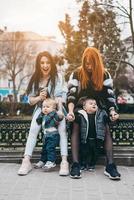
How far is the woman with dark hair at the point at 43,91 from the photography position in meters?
6.83

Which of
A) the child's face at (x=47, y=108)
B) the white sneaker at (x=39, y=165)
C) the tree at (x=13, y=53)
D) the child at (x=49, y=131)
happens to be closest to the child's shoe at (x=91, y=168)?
the child at (x=49, y=131)

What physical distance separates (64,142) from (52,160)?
32 cm

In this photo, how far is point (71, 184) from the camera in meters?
5.94

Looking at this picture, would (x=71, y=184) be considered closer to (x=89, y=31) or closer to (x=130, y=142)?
(x=130, y=142)

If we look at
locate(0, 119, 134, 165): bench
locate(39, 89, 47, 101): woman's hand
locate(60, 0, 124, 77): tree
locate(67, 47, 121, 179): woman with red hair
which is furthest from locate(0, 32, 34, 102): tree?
locate(67, 47, 121, 179): woman with red hair

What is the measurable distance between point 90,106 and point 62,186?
137 cm

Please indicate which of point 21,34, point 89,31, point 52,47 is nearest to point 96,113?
point 89,31

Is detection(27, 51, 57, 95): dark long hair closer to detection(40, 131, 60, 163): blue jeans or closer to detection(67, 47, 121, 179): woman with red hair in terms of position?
detection(67, 47, 121, 179): woman with red hair

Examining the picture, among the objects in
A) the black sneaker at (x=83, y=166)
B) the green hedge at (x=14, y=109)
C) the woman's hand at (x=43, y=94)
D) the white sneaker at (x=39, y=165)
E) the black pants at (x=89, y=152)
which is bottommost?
the black sneaker at (x=83, y=166)

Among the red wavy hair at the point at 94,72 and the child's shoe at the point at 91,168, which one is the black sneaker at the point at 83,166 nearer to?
the child's shoe at the point at 91,168

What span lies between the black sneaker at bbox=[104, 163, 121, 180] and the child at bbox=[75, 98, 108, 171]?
38 centimetres

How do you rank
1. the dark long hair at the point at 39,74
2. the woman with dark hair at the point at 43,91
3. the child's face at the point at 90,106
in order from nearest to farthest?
the child's face at the point at 90,106, the woman with dark hair at the point at 43,91, the dark long hair at the point at 39,74

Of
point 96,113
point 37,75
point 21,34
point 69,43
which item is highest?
point 21,34

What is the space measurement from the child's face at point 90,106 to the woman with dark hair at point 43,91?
0.41 meters
